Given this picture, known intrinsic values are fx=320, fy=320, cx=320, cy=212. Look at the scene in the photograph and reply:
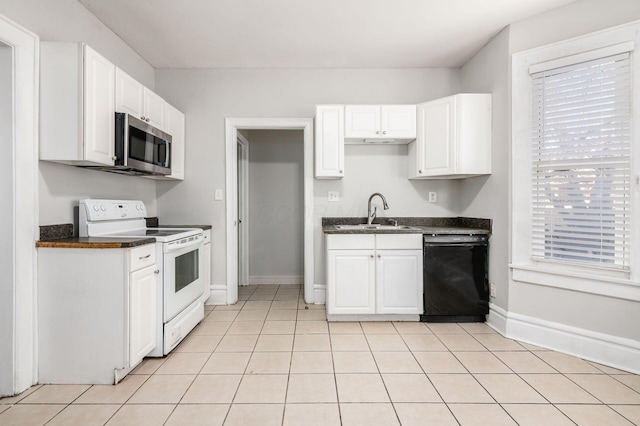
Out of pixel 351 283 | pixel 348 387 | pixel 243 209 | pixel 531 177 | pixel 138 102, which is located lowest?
pixel 348 387

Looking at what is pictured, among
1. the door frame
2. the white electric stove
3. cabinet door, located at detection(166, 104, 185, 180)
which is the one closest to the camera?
the white electric stove

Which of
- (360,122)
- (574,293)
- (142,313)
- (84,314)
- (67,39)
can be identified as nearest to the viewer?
(84,314)

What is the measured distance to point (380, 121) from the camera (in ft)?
10.3

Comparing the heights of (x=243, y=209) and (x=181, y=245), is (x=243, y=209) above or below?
above

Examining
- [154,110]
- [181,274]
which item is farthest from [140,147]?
[181,274]

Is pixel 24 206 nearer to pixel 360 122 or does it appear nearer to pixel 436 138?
pixel 360 122

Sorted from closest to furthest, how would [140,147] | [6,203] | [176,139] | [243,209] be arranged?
[6,203]
[140,147]
[176,139]
[243,209]

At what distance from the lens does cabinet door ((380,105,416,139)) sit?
3.12 meters

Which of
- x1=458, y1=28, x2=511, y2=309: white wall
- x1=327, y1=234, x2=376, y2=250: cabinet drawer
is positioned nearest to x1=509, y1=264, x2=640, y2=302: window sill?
x1=458, y1=28, x2=511, y2=309: white wall

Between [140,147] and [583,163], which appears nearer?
[583,163]

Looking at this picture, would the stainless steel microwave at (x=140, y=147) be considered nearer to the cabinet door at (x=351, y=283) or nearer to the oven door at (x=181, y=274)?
the oven door at (x=181, y=274)

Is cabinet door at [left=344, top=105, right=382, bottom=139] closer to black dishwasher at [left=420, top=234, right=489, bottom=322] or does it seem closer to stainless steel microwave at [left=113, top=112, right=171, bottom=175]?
black dishwasher at [left=420, top=234, right=489, bottom=322]

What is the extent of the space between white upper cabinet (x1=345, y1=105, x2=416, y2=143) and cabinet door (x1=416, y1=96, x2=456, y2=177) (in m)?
0.10

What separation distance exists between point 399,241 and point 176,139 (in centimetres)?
241
